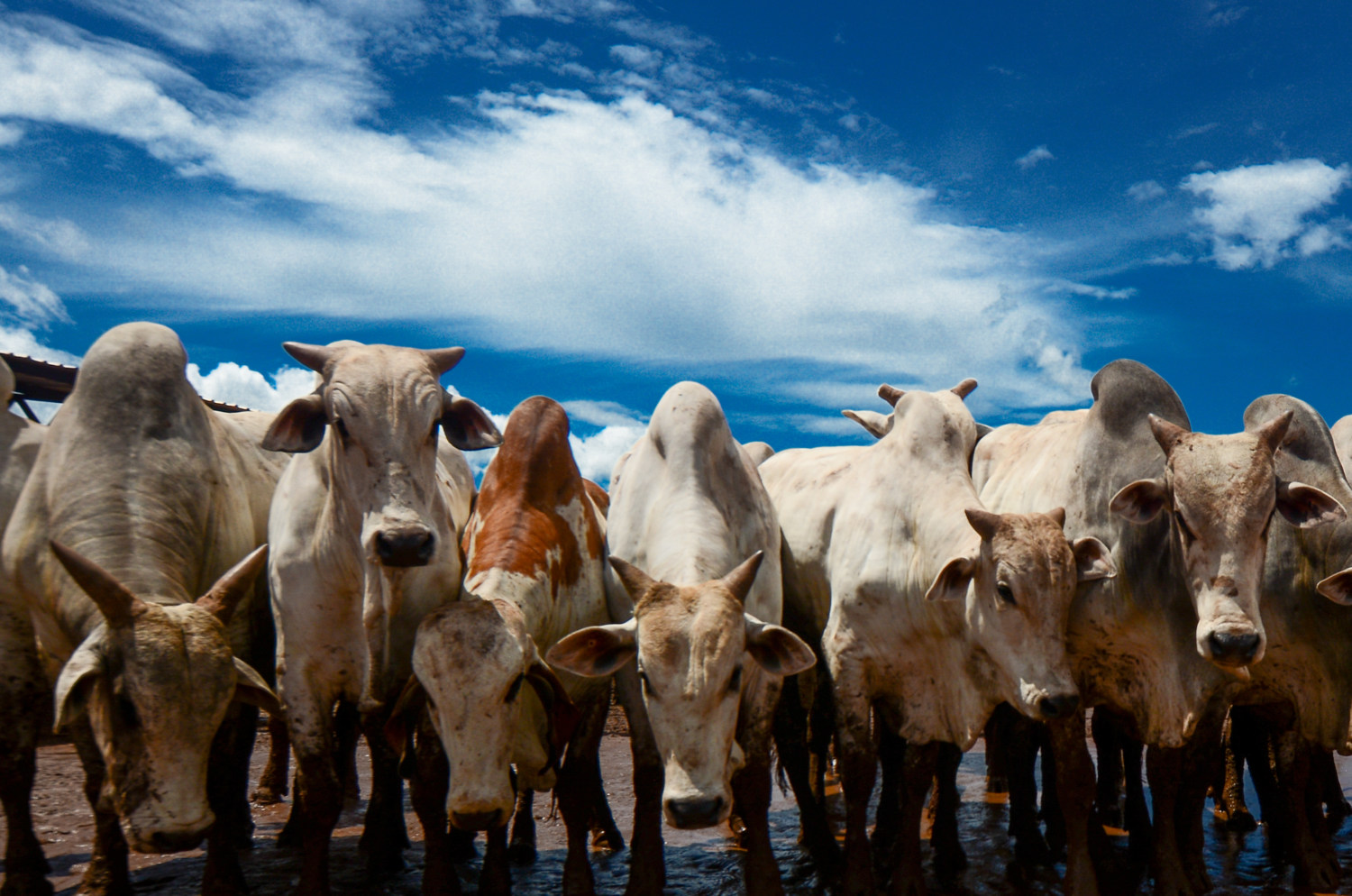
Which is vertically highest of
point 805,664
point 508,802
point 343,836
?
point 805,664

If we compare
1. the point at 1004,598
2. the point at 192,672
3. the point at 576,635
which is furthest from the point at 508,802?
the point at 1004,598

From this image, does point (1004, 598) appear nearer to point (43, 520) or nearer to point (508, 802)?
point (508, 802)

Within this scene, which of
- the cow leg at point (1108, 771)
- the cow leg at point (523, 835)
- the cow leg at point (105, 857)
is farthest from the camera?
the cow leg at point (1108, 771)

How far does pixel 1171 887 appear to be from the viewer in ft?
16.9

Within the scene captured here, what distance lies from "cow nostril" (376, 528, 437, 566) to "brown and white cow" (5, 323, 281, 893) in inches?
34.6

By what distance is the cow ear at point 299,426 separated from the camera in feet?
15.3

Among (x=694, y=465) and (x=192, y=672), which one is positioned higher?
(x=694, y=465)

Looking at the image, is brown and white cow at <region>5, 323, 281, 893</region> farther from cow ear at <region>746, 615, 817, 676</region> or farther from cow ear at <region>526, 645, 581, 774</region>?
cow ear at <region>746, 615, 817, 676</region>

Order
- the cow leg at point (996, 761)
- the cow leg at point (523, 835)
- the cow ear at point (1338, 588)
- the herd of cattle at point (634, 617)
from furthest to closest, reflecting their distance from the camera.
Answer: the cow leg at point (996, 761), the cow leg at point (523, 835), the cow ear at point (1338, 588), the herd of cattle at point (634, 617)

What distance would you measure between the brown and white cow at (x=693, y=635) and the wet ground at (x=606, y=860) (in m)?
1.11

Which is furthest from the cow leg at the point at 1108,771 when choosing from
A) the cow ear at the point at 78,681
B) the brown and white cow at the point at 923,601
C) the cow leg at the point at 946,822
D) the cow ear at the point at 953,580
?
the cow ear at the point at 78,681

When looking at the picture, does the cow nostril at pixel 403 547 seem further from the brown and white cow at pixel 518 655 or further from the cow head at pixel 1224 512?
the cow head at pixel 1224 512

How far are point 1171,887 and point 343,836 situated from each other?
5.21 m

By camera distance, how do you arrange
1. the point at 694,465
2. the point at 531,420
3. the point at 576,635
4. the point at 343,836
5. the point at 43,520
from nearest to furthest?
1. the point at 576,635
2. the point at 43,520
3. the point at 694,465
4. the point at 531,420
5. the point at 343,836
